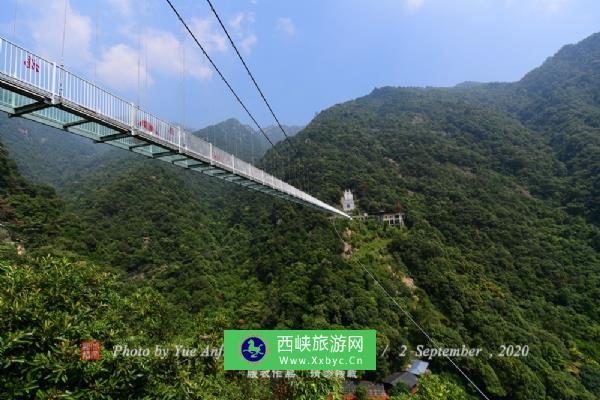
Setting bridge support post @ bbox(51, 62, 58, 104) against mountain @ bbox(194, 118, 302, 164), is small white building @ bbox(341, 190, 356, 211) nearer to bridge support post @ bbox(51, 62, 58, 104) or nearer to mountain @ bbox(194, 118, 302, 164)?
bridge support post @ bbox(51, 62, 58, 104)

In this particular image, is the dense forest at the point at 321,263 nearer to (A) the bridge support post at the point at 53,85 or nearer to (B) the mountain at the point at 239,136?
(A) the bridge support post at the point at 53,85

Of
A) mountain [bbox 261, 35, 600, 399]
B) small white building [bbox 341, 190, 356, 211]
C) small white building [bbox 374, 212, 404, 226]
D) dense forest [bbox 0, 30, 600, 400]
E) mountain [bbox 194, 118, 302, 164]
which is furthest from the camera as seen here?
mountain [bbox 194, 118, 302, 164]

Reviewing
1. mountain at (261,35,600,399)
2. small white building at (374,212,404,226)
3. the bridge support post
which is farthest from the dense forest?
the bridge support post

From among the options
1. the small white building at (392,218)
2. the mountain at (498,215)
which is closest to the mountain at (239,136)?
the mountain at (498,215)

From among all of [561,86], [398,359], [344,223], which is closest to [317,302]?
[398,359]

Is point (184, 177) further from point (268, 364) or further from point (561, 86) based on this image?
point (561, 86)

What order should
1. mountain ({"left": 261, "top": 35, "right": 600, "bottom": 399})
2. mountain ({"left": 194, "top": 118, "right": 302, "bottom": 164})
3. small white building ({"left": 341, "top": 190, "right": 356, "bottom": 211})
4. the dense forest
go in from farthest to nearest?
mountain ({"left": 194, "top": 118, "right": 302, "bottom": 164}) < small white building ({"left": 341, "top": 190, "right": 356, "bottom": 211}) < mountain ({"left": 261, "top": 35, "right": 600, "bottom": 399}) < the dense forest

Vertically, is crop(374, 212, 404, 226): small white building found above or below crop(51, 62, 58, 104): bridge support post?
below

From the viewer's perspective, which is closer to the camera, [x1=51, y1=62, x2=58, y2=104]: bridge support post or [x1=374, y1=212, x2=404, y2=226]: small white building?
[x1=51, y1=62, x2=58, y2=104]: bridge support post
